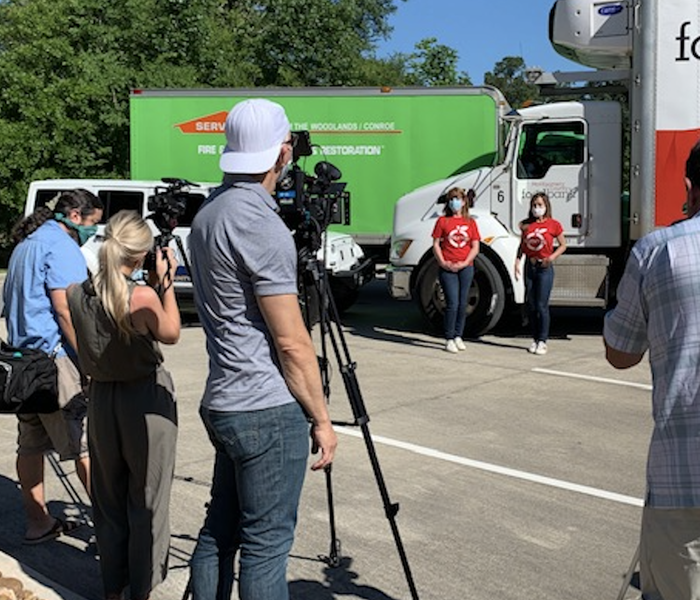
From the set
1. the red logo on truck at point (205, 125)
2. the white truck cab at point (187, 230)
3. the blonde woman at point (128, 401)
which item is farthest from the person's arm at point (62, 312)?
the red logo on truck at point (205, 125)

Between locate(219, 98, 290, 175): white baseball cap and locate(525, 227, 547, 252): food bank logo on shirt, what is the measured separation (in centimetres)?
738

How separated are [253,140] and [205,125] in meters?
12.0

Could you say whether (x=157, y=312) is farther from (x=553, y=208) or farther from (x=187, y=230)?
(x=187, y=230)

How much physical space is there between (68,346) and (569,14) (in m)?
8.35

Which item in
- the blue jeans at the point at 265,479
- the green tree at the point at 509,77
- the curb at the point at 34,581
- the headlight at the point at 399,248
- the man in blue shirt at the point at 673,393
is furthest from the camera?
the green tree at the point at 509,77

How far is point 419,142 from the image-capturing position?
45.1 ft

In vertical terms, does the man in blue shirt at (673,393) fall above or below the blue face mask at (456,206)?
below

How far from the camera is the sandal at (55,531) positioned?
464cm

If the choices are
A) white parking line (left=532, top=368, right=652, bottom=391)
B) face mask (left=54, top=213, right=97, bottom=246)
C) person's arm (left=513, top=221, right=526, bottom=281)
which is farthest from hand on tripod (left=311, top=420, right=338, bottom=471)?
person's arm (left=513, top=221, right=526, bottom=281)

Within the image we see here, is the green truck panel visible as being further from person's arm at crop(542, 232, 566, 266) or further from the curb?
the curb

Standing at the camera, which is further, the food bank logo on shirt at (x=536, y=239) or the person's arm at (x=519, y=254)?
the person's arm at (x=519, y=254)

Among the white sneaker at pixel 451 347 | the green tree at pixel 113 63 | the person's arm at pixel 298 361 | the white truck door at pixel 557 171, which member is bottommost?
the white sneaker at pixel 451 347

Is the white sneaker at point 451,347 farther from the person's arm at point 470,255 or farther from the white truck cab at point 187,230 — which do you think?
the white truck cab at point 187,230

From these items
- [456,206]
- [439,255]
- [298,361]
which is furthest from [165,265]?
[456,206]
